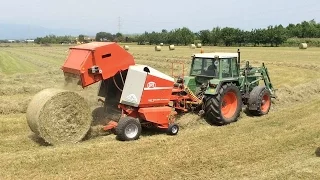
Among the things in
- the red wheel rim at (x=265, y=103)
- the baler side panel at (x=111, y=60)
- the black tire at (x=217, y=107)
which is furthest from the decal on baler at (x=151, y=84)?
the red wheel rim at (x=265, y=103)

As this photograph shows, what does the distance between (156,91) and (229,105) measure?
259 cm

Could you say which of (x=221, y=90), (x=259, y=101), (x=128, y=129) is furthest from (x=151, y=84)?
(x=259, y=101)

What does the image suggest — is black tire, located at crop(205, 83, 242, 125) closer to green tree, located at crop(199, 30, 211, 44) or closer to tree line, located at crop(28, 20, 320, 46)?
tree line, located at crop(28, 20, 320, 46)

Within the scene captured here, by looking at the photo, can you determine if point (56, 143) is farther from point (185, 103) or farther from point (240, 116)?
point (240, 116)

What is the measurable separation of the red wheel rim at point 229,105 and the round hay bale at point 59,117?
3.83 m

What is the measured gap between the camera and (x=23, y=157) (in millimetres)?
7188

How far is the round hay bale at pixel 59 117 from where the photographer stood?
7.75m

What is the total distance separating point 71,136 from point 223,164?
10.4ft

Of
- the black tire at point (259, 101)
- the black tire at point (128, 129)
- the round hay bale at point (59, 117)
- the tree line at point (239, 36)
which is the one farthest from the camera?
the tree line at point (239, 36)

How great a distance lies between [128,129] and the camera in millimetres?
8461

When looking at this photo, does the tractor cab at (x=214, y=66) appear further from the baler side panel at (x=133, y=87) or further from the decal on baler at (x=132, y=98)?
the decal on baler at (x=132, y=98)

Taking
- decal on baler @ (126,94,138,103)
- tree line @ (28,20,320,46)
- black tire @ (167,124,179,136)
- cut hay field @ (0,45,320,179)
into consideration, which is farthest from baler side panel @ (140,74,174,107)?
tree line @ (28,20,320,46)

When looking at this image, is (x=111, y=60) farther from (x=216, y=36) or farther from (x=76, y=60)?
(x=216, y=36)

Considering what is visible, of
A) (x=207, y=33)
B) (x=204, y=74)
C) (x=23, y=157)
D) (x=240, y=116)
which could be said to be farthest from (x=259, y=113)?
(x=207, y=33)
